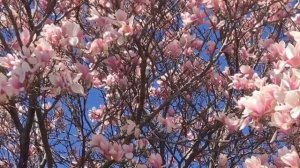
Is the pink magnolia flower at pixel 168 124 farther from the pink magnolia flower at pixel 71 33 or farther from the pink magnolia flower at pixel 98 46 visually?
the pink magnolia flower at pixel 71 33

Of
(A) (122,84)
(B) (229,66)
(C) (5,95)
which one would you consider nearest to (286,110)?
(C) (5,95)

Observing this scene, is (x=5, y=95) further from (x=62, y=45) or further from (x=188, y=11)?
(x=188, y=11)

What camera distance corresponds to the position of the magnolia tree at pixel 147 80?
276 cm

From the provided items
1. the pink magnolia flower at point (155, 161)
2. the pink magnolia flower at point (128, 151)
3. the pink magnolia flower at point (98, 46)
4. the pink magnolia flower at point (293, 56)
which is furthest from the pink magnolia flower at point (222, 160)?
the pink magnolia flower at point (293, 56)

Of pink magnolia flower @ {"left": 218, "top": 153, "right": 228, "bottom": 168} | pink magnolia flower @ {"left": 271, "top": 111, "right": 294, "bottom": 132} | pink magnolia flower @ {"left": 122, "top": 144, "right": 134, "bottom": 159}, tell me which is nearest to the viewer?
pink magnolia flower @ {"left": 271, "top": 111, "right": 294, "bottom": 132}

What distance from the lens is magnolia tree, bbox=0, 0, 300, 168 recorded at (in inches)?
108

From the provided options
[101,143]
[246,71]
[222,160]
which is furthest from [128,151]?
[222,160]

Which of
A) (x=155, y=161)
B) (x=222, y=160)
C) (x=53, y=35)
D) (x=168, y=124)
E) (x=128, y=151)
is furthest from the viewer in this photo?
(x=222, y=160)

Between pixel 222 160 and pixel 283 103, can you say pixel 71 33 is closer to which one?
pixel 283 103

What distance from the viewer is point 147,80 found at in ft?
14.8

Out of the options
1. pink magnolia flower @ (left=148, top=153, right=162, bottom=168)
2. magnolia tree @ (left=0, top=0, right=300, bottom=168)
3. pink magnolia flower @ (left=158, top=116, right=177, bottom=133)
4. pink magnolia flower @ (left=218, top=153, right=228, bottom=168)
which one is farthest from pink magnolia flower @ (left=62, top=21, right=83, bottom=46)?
pink magnolia flower @ (left=218, top=153, right=228, bottom=168)

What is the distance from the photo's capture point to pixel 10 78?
2.76 m

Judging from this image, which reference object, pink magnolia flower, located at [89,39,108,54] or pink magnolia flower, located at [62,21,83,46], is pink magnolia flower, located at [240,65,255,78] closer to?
pink magnolia flower, located at [89,39,108,54]

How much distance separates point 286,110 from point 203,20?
289cm
